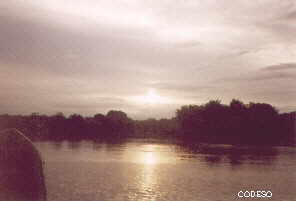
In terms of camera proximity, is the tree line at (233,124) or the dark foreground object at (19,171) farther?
the tree line at (233,124)

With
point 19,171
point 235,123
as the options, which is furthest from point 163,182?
point 235,123

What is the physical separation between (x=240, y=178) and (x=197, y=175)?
5190 mm

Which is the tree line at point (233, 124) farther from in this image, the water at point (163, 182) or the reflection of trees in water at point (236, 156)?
the water at point (163, 182)

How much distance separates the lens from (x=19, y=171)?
8.25 m

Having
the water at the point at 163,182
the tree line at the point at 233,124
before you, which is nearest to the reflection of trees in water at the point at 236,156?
the water at the point at 163,182

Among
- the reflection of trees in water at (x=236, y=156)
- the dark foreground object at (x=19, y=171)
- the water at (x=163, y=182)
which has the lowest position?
the reflection of trees in water at (x=236, y=156)

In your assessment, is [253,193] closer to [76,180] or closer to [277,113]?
[76,180]

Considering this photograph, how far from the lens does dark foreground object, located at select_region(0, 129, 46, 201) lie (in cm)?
810

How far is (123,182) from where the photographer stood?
131ft

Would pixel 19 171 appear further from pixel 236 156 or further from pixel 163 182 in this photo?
pixel 236 156

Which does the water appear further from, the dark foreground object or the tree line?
the tree line

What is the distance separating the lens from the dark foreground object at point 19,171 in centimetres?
810

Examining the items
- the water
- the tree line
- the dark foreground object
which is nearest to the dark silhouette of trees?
the tree line

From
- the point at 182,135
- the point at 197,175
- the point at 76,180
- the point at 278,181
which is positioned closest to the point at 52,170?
the point at 76,180
